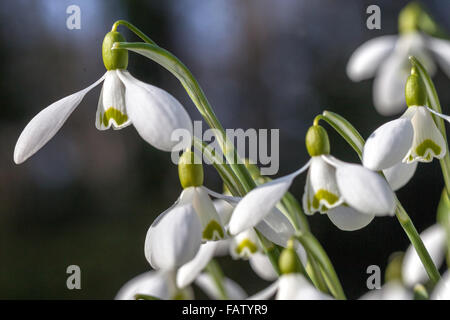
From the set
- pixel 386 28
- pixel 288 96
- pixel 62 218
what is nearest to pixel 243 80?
pixel 288 96

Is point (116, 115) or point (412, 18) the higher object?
point (412, 18)

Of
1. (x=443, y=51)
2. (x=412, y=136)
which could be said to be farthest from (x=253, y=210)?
(x=443, y=51)

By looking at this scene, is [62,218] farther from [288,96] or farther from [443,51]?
[443,51]

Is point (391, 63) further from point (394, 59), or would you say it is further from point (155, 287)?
point (155, 287)

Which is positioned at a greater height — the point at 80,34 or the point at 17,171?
the point at 80,34

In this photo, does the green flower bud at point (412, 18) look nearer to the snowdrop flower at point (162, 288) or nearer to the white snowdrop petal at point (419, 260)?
the white snowdrop petal at point (419, 260)

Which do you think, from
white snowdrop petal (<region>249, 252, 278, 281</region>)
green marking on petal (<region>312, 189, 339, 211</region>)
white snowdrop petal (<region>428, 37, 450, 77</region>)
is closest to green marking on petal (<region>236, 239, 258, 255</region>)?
white snowdrop petal (<region>249, 252, 278, 281</region>)

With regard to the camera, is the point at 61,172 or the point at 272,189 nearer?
the point at 272,189
